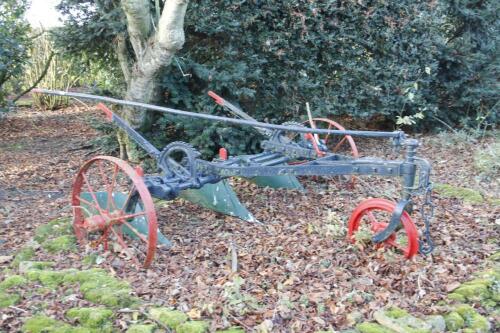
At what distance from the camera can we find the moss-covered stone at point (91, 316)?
115 inches

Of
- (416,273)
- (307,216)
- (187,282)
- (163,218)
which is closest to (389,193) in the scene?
(307,216)

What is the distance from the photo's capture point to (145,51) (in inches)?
220

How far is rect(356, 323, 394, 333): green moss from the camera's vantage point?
9.46 feet

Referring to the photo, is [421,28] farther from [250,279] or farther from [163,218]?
[250,279]

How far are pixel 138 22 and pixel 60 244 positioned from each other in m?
2.49

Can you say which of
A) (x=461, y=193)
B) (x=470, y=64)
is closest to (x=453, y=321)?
(x=461, y=193)

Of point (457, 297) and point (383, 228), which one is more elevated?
point (383, 228)

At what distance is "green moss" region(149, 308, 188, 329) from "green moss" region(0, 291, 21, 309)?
0.84m

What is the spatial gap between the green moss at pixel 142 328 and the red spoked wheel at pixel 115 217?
684mm

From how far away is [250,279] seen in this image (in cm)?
353

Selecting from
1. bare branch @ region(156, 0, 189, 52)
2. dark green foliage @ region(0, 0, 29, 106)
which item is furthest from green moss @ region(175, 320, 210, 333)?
dark green foliage @ region(0, 0, 29, 106)

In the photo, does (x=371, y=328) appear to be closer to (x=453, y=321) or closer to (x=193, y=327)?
(x=453, y=321)

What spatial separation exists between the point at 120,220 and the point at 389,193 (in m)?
2.73

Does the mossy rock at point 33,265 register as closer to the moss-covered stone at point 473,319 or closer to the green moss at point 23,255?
the green moss at point 23,255
